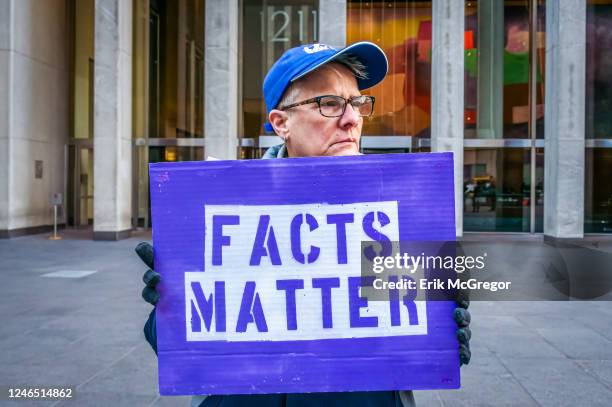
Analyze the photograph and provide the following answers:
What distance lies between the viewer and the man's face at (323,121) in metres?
1.69

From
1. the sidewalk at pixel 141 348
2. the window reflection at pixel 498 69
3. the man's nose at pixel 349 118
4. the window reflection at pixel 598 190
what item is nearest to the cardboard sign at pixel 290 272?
the man's nose at pixel 349 118

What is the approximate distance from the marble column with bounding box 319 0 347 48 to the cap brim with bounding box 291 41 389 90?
1271cm

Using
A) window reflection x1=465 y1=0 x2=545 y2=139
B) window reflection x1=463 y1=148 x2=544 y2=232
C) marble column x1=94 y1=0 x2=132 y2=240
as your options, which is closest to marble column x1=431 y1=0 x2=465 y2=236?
window reflection x1=463 y1=148 x2=544 y2=232

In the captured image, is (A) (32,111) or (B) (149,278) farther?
(A) (32,111)

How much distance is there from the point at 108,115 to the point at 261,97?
527 centimetres

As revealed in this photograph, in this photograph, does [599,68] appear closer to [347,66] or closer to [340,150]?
[347,66]

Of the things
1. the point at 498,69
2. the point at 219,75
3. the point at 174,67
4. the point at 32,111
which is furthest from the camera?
the point at 174,67

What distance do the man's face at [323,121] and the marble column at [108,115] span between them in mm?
14248

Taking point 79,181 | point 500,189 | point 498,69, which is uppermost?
point 498,69

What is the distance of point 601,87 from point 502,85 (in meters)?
3.18

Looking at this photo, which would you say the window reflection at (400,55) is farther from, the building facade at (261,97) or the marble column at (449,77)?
the marble column at (449,77)

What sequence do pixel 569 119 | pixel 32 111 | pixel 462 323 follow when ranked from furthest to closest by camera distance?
pixel 32 111, pixel 569 119, pixel 462 323

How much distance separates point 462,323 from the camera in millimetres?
1603
